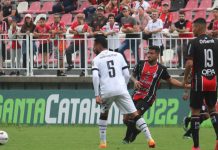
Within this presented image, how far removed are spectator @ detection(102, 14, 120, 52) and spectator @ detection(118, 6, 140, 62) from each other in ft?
0.59

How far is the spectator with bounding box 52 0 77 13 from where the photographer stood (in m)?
33.9

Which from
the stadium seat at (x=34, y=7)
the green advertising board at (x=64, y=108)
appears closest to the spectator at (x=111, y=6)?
the green advertising board at (x=64, y=108)

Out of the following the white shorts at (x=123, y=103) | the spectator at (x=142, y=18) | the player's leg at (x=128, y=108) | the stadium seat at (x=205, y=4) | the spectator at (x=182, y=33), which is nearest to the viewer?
the player's leg at (x=128, y=108)

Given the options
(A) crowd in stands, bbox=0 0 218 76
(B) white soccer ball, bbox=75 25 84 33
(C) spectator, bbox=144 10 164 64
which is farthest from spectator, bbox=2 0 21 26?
(C) spectator, bbox=144 10 164 64

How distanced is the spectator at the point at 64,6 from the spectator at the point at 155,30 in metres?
7.25

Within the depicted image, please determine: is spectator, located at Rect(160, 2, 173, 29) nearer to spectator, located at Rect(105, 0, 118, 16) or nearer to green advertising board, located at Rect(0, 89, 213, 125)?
spectator, located at Rect(105, 0, 118, 16)

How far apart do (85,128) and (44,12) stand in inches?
405

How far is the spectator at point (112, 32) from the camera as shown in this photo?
27.3 meters

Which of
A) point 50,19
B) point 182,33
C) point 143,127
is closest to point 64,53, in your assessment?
point 182,33

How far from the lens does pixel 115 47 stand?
27641 millimetres

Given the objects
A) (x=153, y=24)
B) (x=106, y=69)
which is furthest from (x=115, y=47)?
(x=106, y=69)

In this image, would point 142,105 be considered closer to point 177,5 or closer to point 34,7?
point 177,5

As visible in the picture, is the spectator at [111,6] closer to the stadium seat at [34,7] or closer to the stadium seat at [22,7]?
the stadium seat at [34,7]

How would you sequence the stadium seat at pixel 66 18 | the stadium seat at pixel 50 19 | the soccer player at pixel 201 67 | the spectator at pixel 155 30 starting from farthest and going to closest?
the stadium seat at pixel 50 19 → the stadium seat at pixel 66 18 → the spectator at pixel 155 30 → the soccer player at pixel 201 67
